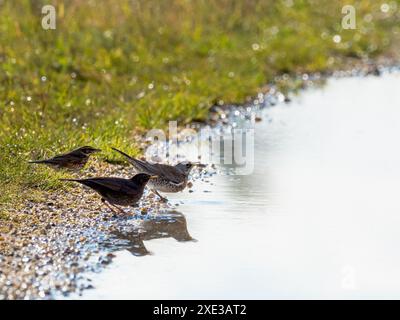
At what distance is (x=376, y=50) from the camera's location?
733 inches

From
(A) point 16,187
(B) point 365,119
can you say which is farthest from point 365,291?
(B) point 365,119

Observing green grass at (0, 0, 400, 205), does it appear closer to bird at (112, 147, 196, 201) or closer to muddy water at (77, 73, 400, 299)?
bird at (112, 147, 196, 201)

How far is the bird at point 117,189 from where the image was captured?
8.31 m

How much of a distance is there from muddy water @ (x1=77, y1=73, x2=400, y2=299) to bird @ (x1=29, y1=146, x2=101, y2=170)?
0.87 m

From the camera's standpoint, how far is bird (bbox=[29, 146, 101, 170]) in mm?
9070

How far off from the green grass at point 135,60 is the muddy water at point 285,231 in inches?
53.1

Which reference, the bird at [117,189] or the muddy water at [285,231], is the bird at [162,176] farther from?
the bird at [117,189]

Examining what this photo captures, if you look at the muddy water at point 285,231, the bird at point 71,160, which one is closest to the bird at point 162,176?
the muddy water at point 285,231

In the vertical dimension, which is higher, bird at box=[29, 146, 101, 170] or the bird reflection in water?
bird at box=[29, 146, 101, 170]

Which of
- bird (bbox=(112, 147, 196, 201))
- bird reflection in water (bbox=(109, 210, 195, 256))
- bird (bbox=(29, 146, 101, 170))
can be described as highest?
bird (bbox=(29, 146, 101, 170))

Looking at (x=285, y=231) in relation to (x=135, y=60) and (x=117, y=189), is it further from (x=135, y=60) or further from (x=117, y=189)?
(x=135, y=60)

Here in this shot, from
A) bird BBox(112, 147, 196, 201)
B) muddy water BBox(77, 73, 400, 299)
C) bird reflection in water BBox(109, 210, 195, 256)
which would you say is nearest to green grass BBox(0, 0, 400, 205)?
bird BBox(112, 147, 196, 201)

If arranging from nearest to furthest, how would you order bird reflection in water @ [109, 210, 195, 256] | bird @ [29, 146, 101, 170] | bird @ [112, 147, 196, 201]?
bird reflection in water @ [109, 210, 195, 256] < bird @ [112, 147, 196, 201] < bird @ [29, 146, 101, 170]
